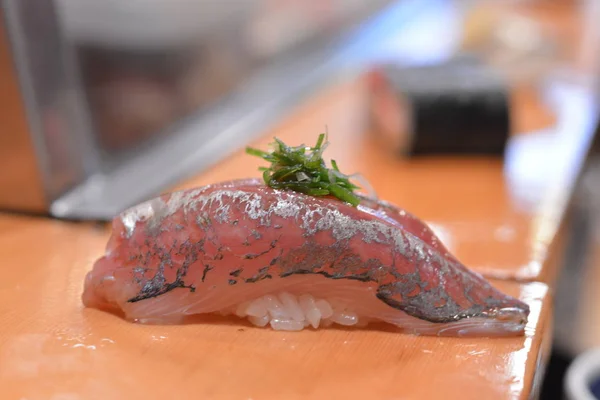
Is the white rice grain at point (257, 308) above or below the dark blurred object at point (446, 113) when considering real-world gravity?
below

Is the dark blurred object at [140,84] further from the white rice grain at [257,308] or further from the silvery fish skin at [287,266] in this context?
the white rice grain at [257,308]

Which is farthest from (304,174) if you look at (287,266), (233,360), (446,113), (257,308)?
(446,113)

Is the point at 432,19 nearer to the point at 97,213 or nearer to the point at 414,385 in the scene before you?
the point at 97,213

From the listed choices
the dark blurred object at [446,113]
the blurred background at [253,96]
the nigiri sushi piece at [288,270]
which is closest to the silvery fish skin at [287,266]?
the nigiri sushi piece at [288,270]

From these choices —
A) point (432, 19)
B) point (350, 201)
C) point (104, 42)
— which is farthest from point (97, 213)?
point (432, 19)

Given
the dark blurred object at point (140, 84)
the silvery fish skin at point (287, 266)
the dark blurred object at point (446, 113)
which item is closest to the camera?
the silvery fish skin at point (287, 266)
